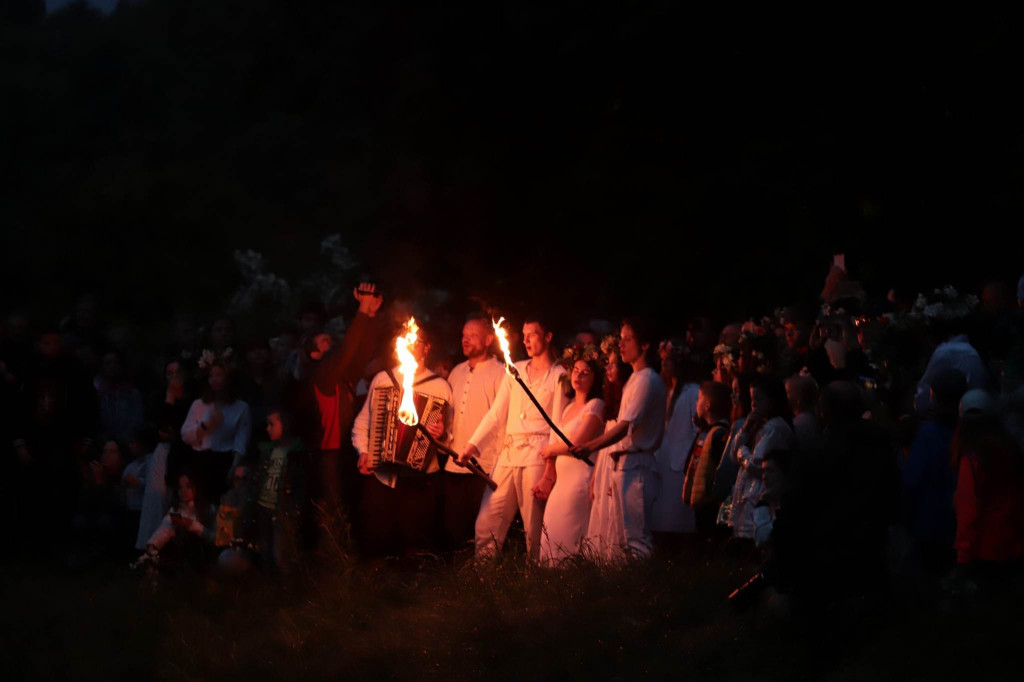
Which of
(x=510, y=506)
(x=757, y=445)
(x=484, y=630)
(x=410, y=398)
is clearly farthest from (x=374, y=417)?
(x=757, y=445)

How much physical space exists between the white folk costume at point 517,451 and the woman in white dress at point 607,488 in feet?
1.23

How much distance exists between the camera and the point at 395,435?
1097cm

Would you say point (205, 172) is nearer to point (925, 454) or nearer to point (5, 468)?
point (5, 468)

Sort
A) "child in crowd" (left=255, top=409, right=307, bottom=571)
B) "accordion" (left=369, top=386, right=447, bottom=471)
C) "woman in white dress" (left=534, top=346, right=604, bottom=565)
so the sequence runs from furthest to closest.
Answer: "child in crowd" (left=255, top=409, right=307, bottom=571) < "accordion" (left=369, top=386, right=447, bottom=471) < "woman in white dress" (left=534, top=346, right=604, bottom=565)

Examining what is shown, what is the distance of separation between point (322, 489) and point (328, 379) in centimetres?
86

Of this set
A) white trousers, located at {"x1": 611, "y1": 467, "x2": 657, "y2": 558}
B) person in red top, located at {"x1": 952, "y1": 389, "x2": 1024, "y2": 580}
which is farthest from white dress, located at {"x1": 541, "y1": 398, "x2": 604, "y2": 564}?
person in red top, located at {"x1": 952, "y1": 389, "x2": 1024, "y2": 580}

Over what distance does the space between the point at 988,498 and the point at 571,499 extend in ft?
12.3

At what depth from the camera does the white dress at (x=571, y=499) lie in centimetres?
1070

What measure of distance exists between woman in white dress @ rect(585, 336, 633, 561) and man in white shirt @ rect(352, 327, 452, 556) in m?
1.30

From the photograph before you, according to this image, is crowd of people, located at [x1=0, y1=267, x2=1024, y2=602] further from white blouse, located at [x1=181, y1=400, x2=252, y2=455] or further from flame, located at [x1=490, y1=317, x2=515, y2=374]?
flame, located at [x1=490, y1=317, x2=515, y2=374]

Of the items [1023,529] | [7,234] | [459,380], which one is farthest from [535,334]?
[7,234]

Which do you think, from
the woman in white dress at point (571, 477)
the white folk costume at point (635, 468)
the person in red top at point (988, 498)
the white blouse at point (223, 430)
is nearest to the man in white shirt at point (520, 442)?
the woman in white dress at point (571, 477)

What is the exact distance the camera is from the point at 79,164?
51031 mm

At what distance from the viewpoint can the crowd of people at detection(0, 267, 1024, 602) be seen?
7730mm
